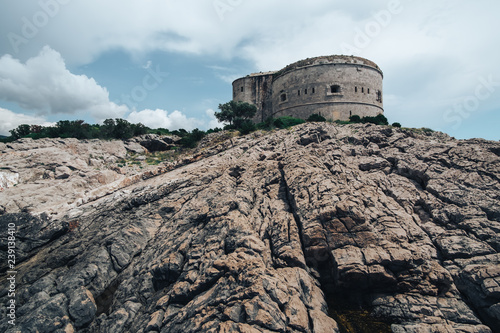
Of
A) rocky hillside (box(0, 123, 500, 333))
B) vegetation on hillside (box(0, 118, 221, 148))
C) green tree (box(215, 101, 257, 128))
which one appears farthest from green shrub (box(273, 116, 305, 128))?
vegetation on hillside (box(0, 118, 221, 148))

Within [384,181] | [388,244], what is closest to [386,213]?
[388,244]

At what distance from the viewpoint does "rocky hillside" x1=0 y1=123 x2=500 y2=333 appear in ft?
42.8

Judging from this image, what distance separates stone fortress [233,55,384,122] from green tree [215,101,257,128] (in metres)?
4.37

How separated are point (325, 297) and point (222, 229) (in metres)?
6.38

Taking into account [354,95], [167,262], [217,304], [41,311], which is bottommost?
[41,311]

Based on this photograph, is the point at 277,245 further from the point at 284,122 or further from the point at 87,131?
the point at 87,131

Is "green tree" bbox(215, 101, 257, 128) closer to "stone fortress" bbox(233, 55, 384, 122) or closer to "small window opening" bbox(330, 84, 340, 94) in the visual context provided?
"stone fortress" bbox(233, 55, 384, 122)

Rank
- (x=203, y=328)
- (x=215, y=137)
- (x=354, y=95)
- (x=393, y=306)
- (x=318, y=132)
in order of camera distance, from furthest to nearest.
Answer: (x=354, y=95) → (x=215, y=137) → (x=318, y=132) → (x=393, y=306) → (x=203, y=328)

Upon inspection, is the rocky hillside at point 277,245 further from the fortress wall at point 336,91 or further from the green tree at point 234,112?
the green tree at point 234,112

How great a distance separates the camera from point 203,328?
1170 cm

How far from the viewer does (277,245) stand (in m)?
15.8

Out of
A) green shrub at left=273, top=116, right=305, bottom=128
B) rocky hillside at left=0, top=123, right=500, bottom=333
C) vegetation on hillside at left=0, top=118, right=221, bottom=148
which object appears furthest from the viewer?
vegetation on hillside at left=0, top=118, right=221, bottom=148

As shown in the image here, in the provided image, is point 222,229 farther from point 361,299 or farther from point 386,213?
point 386,213

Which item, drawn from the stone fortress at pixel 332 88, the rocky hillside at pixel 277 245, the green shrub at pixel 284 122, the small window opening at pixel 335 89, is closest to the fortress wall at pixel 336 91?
the stone fortress at pixel 332 88
